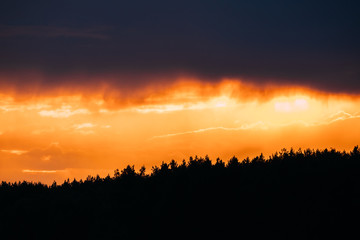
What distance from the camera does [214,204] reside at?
331 feet

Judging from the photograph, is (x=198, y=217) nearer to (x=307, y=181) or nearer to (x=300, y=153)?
(x=307, y=181)

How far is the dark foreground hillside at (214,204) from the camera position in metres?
87.2

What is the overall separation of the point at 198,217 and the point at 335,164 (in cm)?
2089

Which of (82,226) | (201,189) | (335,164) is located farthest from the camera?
(82,226)

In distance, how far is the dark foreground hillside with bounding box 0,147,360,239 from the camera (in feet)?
286

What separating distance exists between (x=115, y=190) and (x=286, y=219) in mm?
56189

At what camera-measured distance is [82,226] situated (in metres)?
124

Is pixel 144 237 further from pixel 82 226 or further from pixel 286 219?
pixel 286 219

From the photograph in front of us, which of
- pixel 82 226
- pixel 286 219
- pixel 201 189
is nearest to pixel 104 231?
pixel 82 226

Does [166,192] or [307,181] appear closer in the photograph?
[307,181]

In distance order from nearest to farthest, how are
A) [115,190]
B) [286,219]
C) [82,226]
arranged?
[286,219] → [82,226] → [115,190]

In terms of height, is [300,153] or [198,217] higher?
[300,153]

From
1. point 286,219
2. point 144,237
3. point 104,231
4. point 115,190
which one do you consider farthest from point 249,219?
point 115,190

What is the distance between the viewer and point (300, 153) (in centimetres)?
11669
